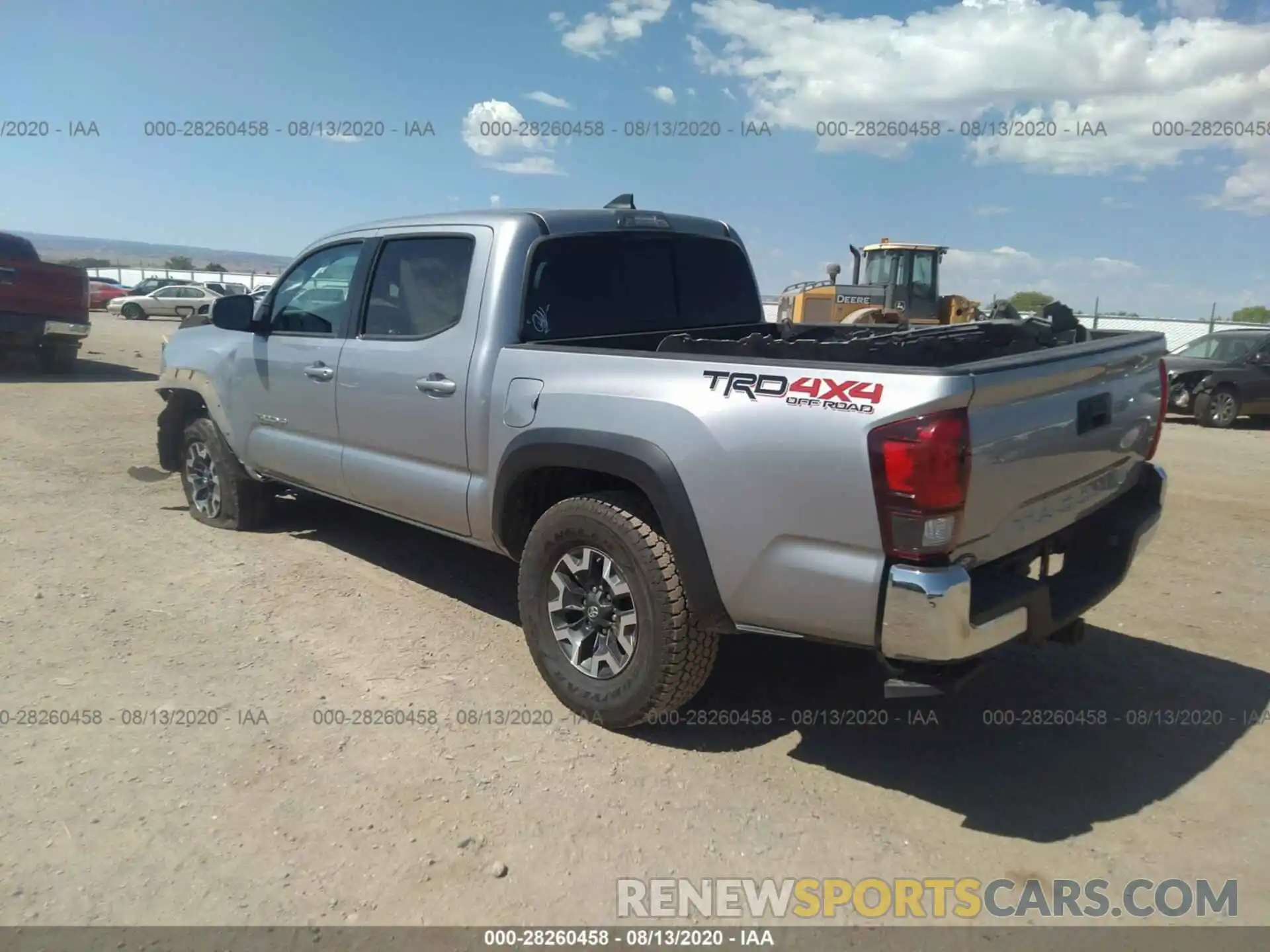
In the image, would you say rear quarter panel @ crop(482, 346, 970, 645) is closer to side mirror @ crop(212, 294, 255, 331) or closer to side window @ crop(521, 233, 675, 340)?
side window @ crop(521, 233, 675, 340)

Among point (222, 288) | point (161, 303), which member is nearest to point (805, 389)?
point (161, 303)

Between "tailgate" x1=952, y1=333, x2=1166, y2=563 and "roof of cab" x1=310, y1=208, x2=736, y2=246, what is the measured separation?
2113 mm

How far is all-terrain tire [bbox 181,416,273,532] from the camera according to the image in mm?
6195

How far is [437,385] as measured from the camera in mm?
4324

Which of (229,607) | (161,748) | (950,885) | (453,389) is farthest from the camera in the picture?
(229,607)

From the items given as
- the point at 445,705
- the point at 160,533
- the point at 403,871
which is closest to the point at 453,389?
the point at 445,705

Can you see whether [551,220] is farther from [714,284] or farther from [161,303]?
[161,303]

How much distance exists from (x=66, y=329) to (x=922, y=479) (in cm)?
1550

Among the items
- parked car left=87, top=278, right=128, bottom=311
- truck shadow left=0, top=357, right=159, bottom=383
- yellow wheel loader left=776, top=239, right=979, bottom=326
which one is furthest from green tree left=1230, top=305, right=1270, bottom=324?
parked car left=87, top=278, right=128, bottom=311

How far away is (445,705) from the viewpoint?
396 centimetres

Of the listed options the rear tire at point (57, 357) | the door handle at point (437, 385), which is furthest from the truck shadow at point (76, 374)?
the door handle at point (437, 385)

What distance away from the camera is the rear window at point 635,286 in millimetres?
4301

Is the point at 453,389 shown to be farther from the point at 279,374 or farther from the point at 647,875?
the point at 647,875

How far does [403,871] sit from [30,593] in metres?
3.41
